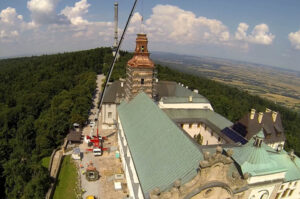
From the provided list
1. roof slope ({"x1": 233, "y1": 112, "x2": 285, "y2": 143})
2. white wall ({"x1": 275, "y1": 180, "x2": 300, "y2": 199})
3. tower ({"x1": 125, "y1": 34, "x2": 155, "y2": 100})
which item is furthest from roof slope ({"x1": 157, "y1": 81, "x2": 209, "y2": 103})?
white wall ({"x1": 275, "y1": 180, "x2": 300, "y2": 199})

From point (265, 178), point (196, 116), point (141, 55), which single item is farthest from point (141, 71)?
point (265, 178)

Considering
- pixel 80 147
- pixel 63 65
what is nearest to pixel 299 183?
pixel 80 147

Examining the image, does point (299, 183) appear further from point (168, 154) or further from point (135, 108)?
point (135, 108)

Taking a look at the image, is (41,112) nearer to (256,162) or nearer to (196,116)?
(196,116)

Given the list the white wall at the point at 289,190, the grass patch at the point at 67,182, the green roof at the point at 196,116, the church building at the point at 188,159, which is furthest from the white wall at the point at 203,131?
the grass patch at the point at 67,182

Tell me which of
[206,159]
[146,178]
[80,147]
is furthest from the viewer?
[80,147]

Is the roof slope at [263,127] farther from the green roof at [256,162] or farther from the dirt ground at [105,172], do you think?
the dirt ground at [105,172]

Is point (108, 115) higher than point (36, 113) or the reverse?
higher
